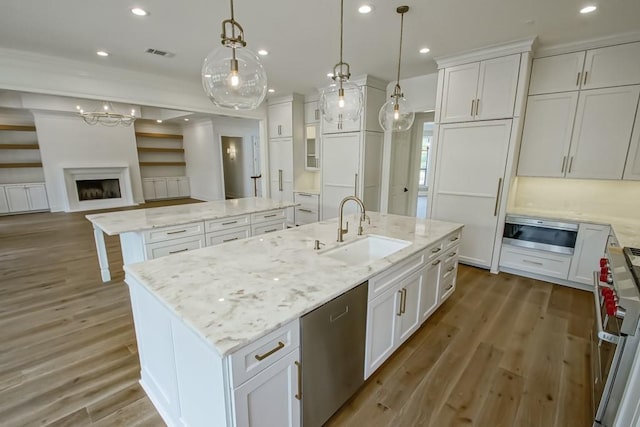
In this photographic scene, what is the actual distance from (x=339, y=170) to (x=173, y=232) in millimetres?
2978

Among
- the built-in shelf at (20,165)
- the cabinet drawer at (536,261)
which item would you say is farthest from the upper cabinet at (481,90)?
the built-in shelf at (20,165)

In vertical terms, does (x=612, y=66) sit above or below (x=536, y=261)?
above

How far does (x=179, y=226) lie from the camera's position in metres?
2.72

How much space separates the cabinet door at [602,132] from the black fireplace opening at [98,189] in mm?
10144

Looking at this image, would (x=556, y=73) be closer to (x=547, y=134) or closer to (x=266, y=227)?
(x=547, y=134)

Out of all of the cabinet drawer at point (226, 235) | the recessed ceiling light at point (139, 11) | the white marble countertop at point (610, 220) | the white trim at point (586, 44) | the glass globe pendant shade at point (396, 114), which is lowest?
the cabinet drawer at point (226, 235)

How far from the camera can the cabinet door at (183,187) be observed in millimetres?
9695

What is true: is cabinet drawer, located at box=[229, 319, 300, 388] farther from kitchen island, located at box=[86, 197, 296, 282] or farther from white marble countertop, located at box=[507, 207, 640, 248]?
white marble countertop, located at box=[507, 207, 640, 248]

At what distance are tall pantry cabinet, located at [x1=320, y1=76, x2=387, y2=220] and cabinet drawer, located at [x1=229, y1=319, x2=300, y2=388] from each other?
368 cm

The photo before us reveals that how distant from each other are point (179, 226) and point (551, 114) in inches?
166

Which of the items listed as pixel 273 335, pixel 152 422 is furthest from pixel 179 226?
pixel 273 335

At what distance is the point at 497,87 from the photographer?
319 centimetres

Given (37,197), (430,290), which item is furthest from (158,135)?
(430,290)

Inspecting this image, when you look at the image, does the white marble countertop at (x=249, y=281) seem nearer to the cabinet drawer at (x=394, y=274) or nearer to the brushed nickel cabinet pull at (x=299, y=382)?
the cabinet drawer at (x=394, y=274)
